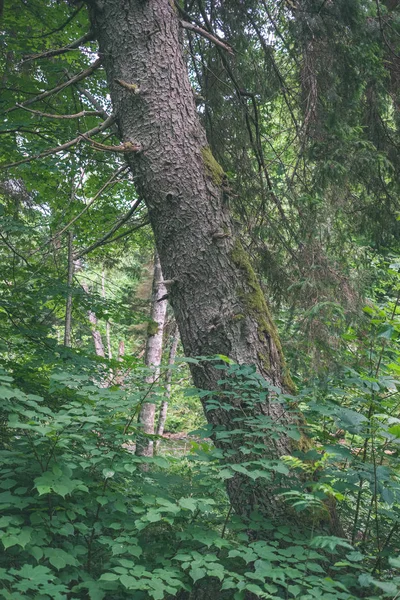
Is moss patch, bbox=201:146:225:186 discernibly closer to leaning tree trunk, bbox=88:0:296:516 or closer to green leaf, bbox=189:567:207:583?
leaning tree trunk, bbox=88:0:296:516

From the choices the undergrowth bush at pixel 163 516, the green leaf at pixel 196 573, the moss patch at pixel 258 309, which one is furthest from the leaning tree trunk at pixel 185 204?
the green leaf at pixel 196 573

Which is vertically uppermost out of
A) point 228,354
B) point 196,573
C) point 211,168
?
point 211,168

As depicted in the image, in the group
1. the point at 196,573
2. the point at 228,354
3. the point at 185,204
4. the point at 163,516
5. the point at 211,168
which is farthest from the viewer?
the point at 211,168

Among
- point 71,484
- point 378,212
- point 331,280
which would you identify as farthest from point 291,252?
point 71,484

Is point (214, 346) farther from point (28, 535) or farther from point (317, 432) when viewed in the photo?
point (28, 535)

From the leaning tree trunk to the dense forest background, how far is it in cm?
2

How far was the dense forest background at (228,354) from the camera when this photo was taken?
2.22 m

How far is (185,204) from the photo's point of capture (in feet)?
9.82

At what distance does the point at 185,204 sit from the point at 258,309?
771mm

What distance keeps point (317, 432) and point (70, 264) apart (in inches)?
124

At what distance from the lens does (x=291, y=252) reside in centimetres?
468

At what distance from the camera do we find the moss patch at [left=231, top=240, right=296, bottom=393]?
2.96 m

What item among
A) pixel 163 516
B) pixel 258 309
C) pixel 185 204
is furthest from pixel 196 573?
pixel 185 204

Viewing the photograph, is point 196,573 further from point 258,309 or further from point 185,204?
point 185,204
